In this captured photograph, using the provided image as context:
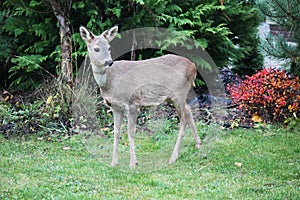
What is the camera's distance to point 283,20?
6547 mm

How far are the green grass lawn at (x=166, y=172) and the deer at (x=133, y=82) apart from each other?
35 cm

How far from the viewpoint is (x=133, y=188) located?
16.8ft

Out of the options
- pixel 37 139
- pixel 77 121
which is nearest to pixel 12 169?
pixel 37 139

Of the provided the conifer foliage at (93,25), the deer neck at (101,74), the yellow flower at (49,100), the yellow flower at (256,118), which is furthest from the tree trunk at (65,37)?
the yellow flower at (256,118)

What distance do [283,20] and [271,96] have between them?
1694mm

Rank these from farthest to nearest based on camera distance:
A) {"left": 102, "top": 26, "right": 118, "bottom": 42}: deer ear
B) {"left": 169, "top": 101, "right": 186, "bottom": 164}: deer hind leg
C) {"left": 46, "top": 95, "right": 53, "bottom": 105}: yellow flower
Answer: {"left": 46, "top": 95, "right": 53, "bottom": 105}: yellow flower → {"left": 169, "top": 101, "right": 186, "bottom": 164}: deer hind leg → {"left": 102, "top": 26, "right": 118, "bottom": 42}: deer ear

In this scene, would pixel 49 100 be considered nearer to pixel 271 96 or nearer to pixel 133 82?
pixel 133 82

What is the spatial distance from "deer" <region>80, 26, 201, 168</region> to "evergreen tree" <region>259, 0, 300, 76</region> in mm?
1300

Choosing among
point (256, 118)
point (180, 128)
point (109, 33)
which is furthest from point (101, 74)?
point (256, 118)

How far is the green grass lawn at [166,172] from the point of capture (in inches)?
195

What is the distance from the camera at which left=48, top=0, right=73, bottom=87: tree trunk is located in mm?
7863

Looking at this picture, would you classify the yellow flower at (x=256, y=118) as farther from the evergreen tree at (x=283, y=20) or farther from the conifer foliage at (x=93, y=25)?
the conifer foliage at (x=93, y=25)

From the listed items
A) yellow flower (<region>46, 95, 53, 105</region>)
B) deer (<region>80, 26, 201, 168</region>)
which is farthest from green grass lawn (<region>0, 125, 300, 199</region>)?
yellow flower (<region>46, 95, 53, 105</region>)

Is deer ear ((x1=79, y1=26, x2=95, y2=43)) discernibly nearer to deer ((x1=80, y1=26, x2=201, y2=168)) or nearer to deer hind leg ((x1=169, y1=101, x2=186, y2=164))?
deer ((x1=80, y1=26, x2=201, y2=168))
